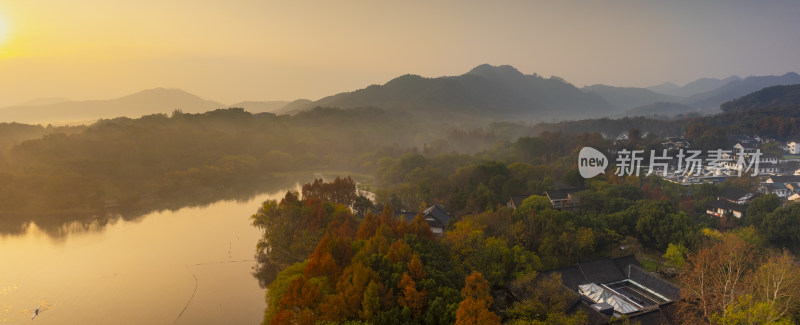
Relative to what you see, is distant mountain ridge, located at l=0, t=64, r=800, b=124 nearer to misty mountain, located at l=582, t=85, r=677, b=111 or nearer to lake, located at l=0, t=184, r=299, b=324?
misty mountain, located at l=582, t=85, r=677, b=111

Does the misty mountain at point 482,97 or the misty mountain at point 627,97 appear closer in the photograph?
the misty mountain at point 482,97

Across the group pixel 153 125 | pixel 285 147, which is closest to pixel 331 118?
pixel 285 147

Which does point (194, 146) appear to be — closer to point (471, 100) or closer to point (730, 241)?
point (730, 241)

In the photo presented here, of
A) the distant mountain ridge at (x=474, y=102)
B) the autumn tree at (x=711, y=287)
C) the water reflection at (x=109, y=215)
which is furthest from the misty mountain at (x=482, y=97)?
the autumn tree at (x=711, y=287)

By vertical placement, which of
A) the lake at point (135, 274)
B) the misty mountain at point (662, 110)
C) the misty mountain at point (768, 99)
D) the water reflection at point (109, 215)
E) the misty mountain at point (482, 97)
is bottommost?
the lake at point (135, 274)

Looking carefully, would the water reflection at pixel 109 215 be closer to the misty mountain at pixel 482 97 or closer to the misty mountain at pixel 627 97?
the misty mountain at pixel 482 97
